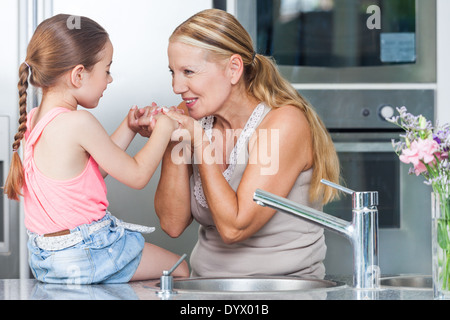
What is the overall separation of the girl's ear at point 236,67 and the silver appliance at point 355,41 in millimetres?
490

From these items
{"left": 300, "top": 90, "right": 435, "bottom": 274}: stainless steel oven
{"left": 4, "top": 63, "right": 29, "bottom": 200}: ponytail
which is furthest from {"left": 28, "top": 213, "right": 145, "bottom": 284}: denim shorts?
{"left": 300, "top": 90, "right": 435, "bottom": 274}: stainless steel oven

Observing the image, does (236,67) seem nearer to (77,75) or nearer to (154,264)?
(77,75)

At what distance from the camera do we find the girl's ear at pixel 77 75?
148 centimetres

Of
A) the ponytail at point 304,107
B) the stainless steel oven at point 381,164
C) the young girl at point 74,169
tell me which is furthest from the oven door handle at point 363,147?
the young girl at point 74,169

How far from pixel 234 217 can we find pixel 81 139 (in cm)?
38

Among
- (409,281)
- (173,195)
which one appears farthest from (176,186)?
(409,281)

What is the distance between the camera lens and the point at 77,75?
1.50 metres

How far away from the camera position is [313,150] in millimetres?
1707

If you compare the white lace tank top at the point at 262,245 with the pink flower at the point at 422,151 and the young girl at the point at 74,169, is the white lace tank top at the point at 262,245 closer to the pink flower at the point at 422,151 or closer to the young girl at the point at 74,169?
the young girl at the point at 74,169

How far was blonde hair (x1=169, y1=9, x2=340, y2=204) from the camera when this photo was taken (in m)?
1.64

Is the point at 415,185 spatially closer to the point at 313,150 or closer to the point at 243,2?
the point at 313,150

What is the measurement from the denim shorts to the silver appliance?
97cm

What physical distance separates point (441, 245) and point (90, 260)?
2.24 feet

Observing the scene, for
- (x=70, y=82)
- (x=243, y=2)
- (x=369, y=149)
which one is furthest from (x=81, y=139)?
(x=369, y=149)
